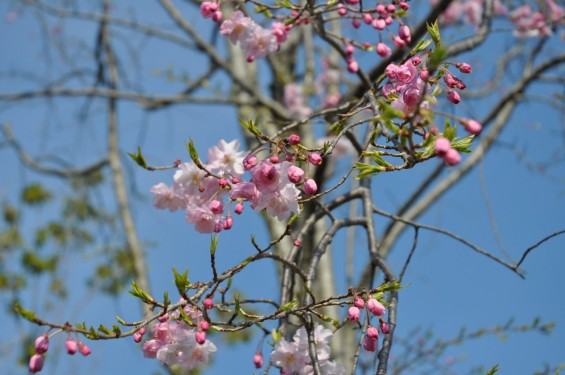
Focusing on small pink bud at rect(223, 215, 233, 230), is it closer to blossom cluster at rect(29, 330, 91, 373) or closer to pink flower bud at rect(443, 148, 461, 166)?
blossom cluster at rect(29, 330, 91, 373)

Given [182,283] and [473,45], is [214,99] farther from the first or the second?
[182,283]

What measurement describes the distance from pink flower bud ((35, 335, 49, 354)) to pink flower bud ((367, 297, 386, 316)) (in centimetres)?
60

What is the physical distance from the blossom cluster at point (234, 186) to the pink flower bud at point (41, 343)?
43 cm

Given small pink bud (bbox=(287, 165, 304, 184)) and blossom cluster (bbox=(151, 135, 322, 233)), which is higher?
blossom cluster (bbox=(151, 135, 322, 233))

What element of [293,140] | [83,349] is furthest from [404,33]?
[83,349]

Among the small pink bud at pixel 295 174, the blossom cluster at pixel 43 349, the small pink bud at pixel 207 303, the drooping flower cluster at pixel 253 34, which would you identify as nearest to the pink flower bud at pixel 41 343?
the blossom cluster at pixel 43 349

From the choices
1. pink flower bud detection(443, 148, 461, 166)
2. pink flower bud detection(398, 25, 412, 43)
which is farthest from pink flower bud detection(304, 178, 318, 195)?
pink flower bud detection(398, 25, 412, 43)

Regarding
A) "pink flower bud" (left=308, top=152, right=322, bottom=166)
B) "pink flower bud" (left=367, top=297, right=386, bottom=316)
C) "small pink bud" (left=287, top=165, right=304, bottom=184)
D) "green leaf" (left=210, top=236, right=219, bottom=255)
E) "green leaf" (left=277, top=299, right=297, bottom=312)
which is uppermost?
"pink flower bud" (left=308, top=152, right=322, bottom=166)

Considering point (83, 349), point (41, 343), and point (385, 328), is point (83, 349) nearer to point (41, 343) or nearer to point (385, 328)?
point (41, 343)

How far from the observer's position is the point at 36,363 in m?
1.12

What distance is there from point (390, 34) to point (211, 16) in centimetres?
57

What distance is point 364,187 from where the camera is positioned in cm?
189

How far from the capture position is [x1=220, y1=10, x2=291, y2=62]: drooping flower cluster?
1.97m

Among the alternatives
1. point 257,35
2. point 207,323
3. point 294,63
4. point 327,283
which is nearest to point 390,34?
point 257,35
